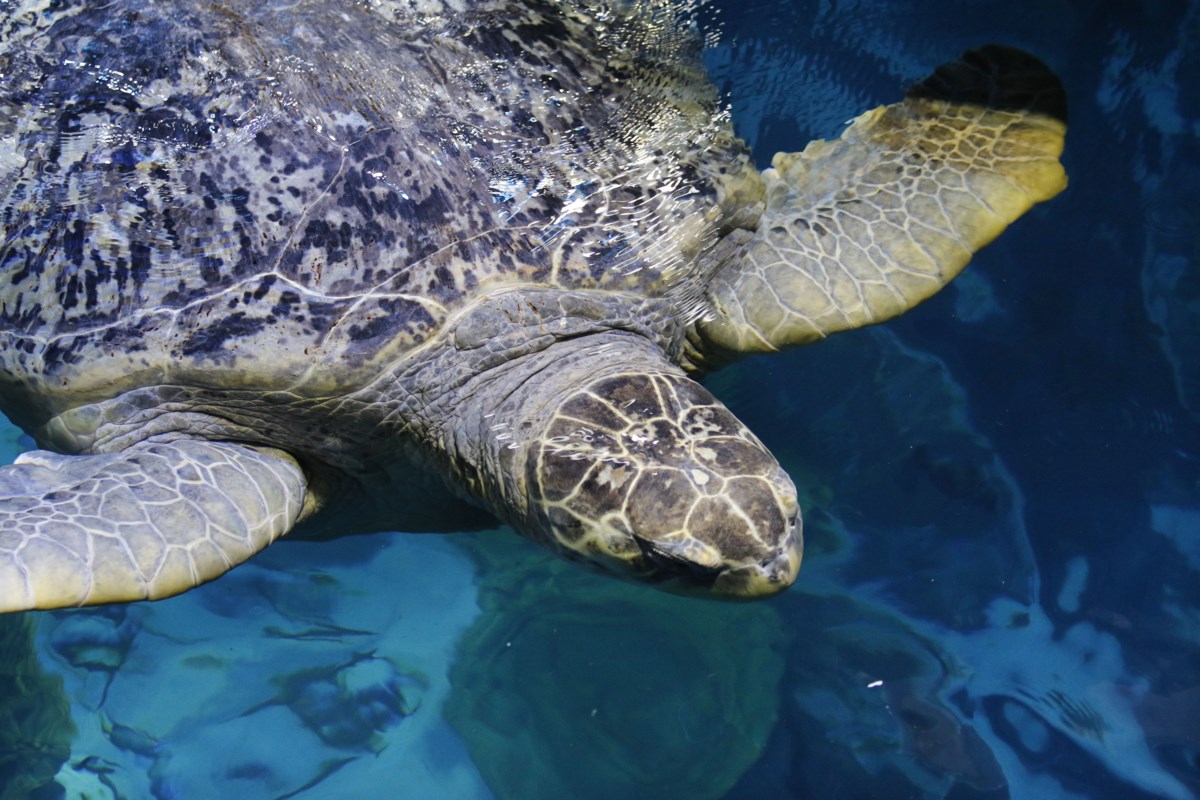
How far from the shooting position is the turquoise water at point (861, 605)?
271cm

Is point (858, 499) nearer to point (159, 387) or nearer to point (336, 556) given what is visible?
point (336, 556)

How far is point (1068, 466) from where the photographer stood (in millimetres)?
2961

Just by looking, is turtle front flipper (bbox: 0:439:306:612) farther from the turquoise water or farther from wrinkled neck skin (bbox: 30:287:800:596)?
the turquoise water

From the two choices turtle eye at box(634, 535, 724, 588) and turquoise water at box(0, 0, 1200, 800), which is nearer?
turtle eye at box(634, 535, 724, 588)

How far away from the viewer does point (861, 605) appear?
2998mm

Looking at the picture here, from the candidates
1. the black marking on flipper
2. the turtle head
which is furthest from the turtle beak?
the black marking on flipper

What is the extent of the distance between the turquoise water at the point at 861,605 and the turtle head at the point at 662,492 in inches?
46.1

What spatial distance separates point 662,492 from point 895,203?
1374mm

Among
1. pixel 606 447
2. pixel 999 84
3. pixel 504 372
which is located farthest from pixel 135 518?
pixel 999 84

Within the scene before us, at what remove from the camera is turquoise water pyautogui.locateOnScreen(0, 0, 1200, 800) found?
271cm

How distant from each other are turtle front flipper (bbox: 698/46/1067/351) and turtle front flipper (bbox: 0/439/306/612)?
137 centimetres

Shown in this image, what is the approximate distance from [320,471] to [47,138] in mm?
1136

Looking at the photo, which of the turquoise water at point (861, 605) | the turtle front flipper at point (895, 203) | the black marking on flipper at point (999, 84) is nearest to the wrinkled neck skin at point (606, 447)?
the turtle front flipper at point (895, 203)

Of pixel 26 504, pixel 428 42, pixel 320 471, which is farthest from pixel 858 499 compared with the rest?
pixel 26 504
